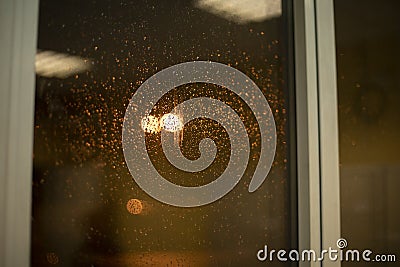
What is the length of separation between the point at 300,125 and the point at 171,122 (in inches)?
16.4

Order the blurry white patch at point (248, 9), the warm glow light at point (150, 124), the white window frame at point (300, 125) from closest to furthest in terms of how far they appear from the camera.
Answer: the white window frame at point (300, 125) < the warm glow light at point (150, 124) < the blurry white patch at point (248, 9)

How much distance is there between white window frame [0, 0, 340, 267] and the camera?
148 cm

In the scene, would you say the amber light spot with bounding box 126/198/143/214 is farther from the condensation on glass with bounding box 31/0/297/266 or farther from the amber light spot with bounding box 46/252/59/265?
the amber light spot with bounding box 46/252/59/265

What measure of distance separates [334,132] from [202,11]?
1.90 ft

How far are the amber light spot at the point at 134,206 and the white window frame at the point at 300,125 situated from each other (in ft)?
0.94

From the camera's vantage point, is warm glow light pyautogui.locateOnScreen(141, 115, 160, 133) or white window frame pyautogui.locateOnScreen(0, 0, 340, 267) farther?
warm glow light pyautogui.locateOnScreen(141, 115, 160, 133)

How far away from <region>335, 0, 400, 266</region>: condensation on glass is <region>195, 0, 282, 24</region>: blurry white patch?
224 mm

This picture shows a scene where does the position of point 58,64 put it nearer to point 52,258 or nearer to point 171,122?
point 171,122

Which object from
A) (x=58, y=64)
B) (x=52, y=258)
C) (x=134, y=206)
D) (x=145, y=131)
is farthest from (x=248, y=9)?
(x=52, y=258)

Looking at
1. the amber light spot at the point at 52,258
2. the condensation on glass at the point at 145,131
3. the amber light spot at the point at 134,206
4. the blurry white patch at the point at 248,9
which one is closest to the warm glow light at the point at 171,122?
the condensation on glass at the point at 145,131

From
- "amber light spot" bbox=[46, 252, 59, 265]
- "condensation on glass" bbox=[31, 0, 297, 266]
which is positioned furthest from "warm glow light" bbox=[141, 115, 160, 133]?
"amber light spot" bbox=[46, 252, 59, 265]

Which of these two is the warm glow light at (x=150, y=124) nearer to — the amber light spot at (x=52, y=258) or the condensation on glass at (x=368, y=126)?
→ the amber light spot at (x=52, y=258)

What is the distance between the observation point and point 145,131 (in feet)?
5.20

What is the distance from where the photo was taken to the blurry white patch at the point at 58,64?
60.1 inches
